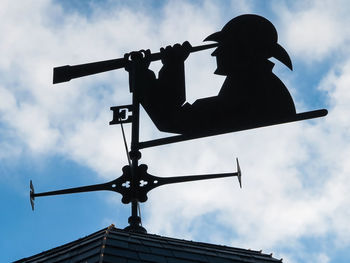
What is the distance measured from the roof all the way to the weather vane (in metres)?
0.77

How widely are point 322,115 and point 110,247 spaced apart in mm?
2965

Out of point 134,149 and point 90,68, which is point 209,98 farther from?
point 90,68

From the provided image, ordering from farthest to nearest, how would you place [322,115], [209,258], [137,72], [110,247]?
[137,72]
[322,115]
[209,258]
[110,247]

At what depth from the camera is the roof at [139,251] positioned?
5.40 m

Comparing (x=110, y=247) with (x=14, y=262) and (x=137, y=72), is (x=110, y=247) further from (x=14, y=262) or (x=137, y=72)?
(x=137, y=72)

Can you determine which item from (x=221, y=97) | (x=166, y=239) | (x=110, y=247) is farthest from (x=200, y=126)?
(x=110, y=247)

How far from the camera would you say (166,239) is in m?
6.16

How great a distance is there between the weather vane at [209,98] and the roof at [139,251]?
77 centimetres

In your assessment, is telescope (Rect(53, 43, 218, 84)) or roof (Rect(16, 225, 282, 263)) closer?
roof (Rect(16, 225, 282, 263))

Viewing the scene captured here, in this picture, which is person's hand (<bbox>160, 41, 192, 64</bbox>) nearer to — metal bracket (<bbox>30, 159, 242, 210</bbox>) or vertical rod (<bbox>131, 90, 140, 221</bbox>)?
vertical rod (<bbox>131, 90, 140, 221</bbox>)

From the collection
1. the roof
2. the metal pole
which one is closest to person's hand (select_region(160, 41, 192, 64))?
the metal pole

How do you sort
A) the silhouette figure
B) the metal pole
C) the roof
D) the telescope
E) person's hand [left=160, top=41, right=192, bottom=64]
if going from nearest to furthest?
1. the roof
2. the metal pole
3. the silhouette figure
4. person's hand [left=160, top=41, right=192, bottom=64]
5. the telescope

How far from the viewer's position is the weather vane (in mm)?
7090

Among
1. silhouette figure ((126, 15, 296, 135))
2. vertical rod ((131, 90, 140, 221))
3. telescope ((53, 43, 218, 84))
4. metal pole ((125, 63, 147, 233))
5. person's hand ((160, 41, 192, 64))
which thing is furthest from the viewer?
telescope ((53, 43, 218, 84))
